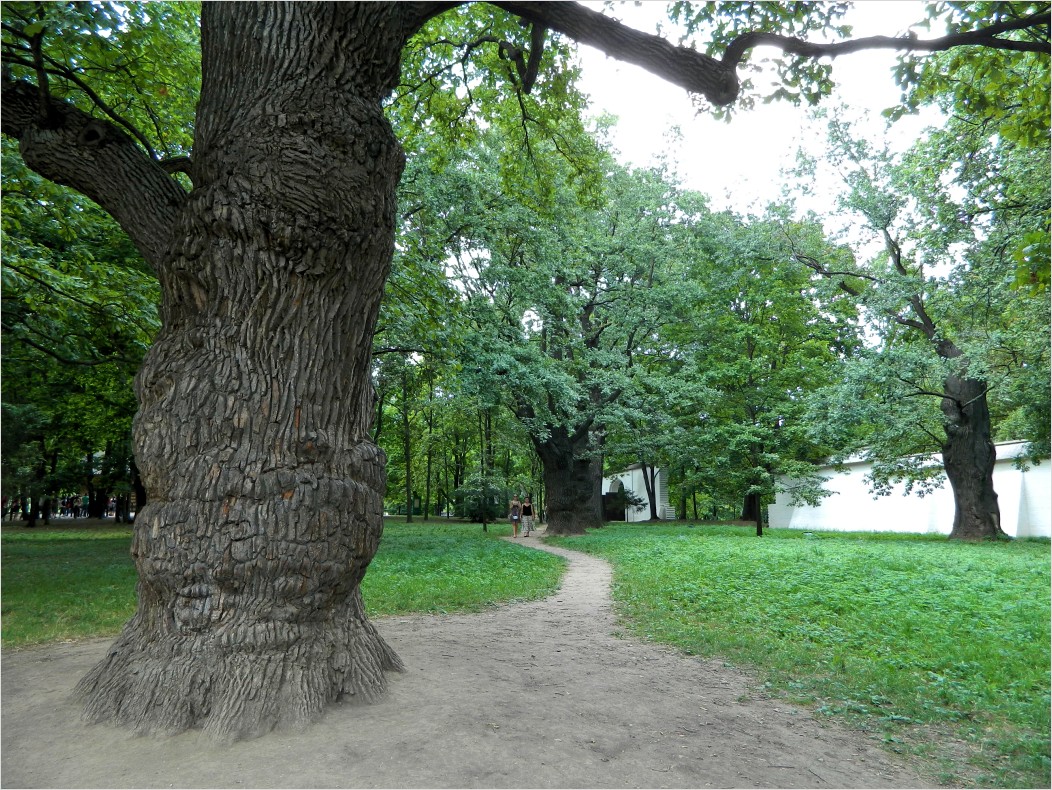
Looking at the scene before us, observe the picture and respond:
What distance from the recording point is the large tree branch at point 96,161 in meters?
4.23

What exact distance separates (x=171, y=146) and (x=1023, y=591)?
1428 centimetres

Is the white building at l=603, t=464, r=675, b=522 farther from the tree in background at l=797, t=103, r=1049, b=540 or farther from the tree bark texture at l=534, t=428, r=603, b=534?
the tree in background at l=797, t=103, r=1049, b=540

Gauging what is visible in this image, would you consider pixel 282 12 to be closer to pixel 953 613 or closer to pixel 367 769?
pixel 367 769

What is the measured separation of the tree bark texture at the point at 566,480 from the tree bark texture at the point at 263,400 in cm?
1779

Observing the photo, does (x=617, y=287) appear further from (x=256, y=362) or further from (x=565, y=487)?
(x=256, y=362)

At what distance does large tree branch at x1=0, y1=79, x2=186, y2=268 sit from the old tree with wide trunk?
13 millimetres

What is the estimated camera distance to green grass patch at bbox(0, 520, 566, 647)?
7352 millimetres

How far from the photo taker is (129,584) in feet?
32.9

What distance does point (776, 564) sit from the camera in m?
11.6

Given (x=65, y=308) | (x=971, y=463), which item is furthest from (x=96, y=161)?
(x=971, y=463)

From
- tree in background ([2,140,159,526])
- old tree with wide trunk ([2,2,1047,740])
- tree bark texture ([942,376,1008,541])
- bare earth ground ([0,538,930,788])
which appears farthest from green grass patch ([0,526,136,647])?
tree bark texture ([942,376,1008,541])

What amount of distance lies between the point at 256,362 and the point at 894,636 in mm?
6355

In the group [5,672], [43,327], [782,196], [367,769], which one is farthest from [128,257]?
[782,196]

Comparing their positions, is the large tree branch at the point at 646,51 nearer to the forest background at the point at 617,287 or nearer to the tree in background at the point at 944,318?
the forest background at the point at 617,287
